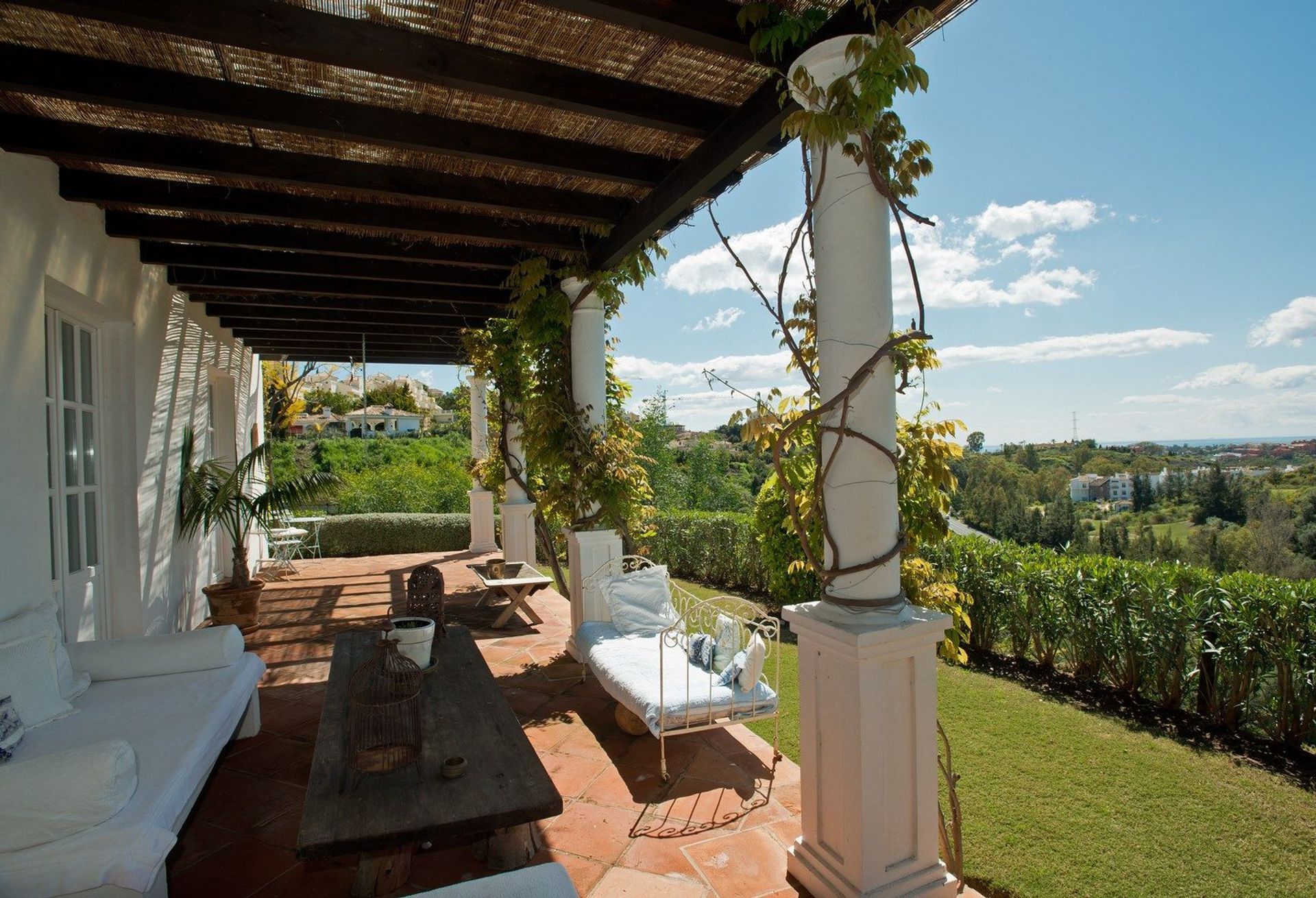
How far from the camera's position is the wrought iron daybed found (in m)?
2.94

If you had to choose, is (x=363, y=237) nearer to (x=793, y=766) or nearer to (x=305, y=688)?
(x=305, y=688)

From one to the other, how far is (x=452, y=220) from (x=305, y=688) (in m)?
3.14

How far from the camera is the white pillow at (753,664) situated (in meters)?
2.99

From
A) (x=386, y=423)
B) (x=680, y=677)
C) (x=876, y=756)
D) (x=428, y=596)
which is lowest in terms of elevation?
(x=680, y=677)

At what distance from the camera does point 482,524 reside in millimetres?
10344

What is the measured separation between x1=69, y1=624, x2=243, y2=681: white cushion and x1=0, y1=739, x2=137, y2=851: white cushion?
1421 millimetres

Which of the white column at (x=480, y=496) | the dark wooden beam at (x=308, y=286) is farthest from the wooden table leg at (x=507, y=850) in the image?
the white column at (x=480, y=496)

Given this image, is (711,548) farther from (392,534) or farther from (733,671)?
(392,534)

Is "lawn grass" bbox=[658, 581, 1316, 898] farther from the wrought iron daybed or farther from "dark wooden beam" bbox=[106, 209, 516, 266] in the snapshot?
"dark wooden beam" bbox=[106, 209, 516, 266]

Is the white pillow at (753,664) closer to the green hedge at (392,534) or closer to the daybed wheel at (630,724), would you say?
the daybed wheel at (630,724)

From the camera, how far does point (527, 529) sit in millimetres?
8539

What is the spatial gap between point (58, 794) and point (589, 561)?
3.20 m

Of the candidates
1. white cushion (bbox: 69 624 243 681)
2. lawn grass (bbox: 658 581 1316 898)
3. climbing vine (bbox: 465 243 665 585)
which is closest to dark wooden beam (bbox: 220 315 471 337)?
climbing vine (bbox: 465 243 665 585)

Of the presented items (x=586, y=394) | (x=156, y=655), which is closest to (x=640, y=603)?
(x=586, y=394)
